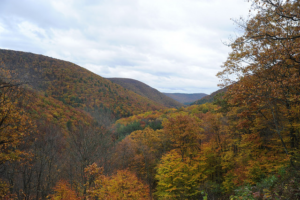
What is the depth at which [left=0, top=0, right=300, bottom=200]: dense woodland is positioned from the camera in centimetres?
664

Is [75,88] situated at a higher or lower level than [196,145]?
higher

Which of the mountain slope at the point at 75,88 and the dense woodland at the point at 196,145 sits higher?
the mountain slope at the point at 75,88

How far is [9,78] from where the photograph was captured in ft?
24.8

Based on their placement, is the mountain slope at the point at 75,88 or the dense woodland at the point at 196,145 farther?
the mountain slope at the point at 75,88

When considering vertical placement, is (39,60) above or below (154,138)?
above

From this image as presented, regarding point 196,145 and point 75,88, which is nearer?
point 196,145

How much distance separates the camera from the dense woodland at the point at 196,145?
6645 mm

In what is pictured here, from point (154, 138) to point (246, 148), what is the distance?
17589mm

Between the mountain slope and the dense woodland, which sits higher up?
the mountain slope

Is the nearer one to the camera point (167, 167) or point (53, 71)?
point (167, 167)

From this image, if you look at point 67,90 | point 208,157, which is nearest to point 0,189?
point 208,157

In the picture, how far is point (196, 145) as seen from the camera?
2016 centimetres

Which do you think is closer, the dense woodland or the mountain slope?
the dense woodland

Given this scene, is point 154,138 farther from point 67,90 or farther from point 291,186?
point 67,90
